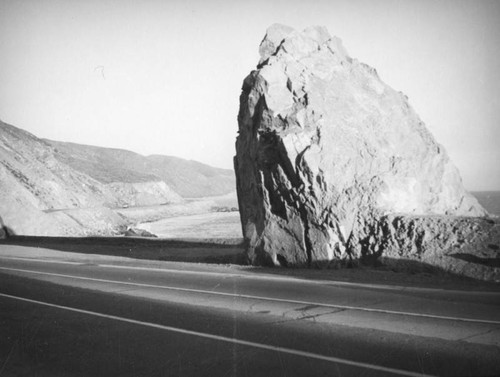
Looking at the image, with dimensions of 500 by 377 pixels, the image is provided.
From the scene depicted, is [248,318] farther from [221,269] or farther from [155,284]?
[221,269]

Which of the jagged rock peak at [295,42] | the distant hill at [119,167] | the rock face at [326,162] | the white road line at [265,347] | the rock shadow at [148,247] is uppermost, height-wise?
the distant hill at [119,167]

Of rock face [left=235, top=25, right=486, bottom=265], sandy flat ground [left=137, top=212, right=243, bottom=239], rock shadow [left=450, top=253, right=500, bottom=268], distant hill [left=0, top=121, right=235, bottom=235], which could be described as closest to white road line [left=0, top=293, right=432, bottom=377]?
rock face [left=235, top=25, right=486, bottom=265]

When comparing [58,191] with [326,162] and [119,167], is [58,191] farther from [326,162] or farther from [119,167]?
[119,167]

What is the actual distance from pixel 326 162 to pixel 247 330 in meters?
9.49

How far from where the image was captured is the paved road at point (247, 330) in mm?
5289

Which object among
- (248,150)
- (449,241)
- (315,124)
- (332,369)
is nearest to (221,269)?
(248,150)

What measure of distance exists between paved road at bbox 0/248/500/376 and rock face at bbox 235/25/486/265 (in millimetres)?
3753

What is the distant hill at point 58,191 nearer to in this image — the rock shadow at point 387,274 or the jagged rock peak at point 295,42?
the jagged rock peak at point 295,42

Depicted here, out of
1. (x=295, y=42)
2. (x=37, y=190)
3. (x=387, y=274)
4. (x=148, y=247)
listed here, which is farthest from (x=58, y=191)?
(x=387, y=274)

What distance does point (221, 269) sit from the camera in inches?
601

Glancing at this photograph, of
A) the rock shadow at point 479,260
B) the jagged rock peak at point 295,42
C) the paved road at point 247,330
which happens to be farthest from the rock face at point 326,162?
the paved road at point 247,330

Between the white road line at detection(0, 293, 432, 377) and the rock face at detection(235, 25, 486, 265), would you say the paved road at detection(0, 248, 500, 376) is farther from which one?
the rock face at detection(235, 25, 486, 265)

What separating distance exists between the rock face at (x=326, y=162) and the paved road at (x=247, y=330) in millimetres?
3753

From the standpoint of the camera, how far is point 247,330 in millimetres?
6816
